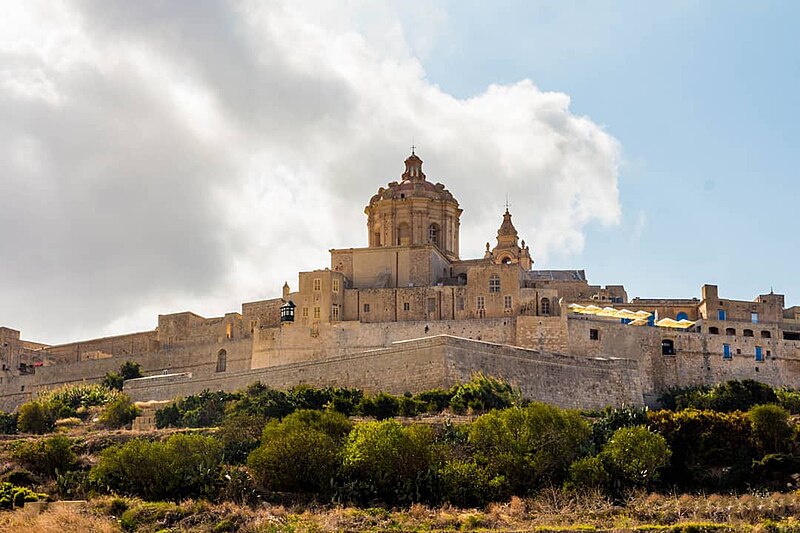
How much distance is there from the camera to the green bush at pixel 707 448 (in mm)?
A: 40188

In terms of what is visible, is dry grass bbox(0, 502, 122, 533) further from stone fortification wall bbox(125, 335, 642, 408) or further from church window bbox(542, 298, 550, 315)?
church window bbox(542, 298, 550, 315)

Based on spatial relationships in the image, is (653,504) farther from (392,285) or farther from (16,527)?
(392,285)

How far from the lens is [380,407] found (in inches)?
1832

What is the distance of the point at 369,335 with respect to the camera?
5706cm

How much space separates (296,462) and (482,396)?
995cm

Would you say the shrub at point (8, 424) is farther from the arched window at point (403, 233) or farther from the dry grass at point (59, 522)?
the arched window at point (403, 233)

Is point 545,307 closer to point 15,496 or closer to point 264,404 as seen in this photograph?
point 264,404

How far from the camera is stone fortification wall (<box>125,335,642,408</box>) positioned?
5000cm

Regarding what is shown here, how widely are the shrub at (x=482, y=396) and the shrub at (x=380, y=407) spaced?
77.7 inches

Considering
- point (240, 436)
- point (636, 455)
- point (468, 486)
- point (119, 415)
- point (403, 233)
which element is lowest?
point (468, 486)

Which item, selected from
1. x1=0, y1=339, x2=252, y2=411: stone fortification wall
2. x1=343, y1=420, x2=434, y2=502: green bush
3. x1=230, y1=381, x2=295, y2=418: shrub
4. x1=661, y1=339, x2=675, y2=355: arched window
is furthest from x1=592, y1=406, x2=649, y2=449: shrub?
x1=0, y1=339, x2=252, y2=411: stone fortification wall

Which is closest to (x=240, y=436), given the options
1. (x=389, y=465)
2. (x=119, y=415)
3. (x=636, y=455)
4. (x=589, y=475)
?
(x=389, y=465)

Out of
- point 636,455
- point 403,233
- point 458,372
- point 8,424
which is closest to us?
point 636,455

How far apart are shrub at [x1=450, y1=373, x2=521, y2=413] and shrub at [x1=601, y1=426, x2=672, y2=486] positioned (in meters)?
7.26
